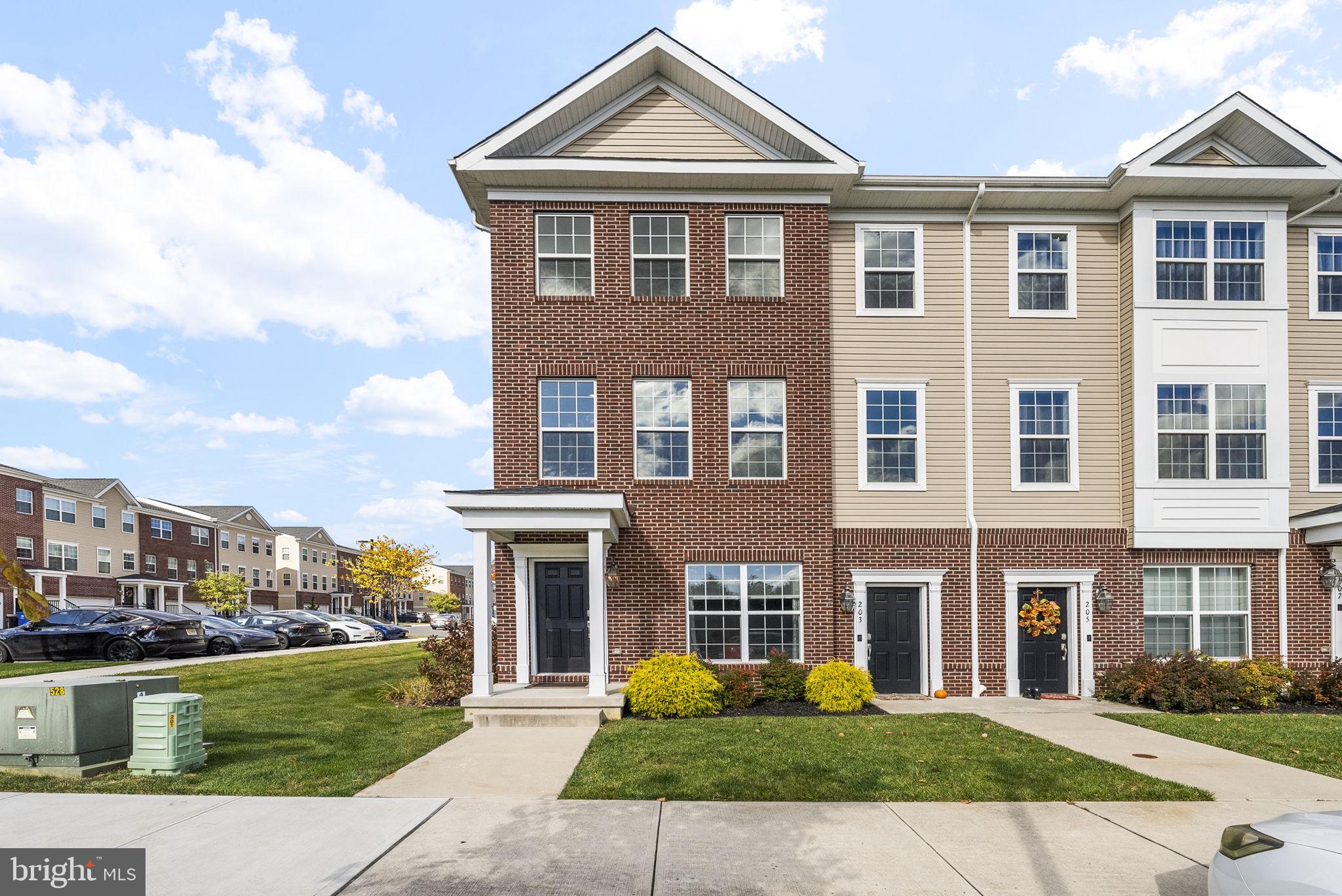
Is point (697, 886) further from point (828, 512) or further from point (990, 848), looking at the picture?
point (828, 512)

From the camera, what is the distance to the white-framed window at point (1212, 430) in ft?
49.8

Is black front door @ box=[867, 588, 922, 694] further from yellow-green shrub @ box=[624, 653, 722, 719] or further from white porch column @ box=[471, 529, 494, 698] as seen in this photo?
white porch column @ box=[471, 529, 494, 698]

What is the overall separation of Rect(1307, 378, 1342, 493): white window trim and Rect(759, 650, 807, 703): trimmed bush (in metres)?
10.5

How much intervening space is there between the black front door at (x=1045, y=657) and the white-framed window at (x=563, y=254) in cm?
995

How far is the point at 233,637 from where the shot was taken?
1097 inches

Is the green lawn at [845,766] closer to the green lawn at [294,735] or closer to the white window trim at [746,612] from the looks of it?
the green lawn at [294,735]

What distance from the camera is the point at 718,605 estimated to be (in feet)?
48.1

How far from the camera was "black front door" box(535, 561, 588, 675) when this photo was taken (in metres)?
14.6

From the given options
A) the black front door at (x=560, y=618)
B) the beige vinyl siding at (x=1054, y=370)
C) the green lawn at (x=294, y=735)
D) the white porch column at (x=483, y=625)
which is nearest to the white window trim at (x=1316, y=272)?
the beige vinyl siding at (x=1054, y=370)

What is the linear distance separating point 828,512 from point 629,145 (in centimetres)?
758

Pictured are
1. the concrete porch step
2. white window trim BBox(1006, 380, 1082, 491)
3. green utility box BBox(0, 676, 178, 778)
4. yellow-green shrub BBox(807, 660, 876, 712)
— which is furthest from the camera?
white window trim BBox(1006, 380, 1082, 491)

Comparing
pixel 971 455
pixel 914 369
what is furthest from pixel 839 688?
pixel 914 369

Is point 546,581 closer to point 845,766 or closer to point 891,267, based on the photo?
point 845,766

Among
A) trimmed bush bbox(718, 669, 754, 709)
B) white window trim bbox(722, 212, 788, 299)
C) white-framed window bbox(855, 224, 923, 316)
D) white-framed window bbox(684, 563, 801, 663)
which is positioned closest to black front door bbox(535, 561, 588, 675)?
white-framed window bbox(684, 563, 801, 663)
